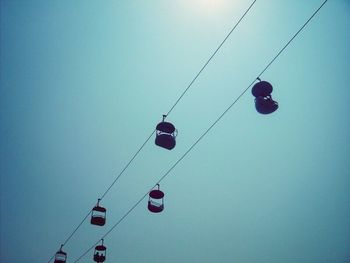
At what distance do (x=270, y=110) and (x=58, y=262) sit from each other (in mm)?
10885

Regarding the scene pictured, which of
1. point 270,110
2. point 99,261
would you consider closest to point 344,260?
point 99,261

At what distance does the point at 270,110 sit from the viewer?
5969mm

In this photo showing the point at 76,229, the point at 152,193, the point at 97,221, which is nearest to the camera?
the point at 152,193

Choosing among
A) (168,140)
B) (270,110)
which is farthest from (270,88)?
(168,140)

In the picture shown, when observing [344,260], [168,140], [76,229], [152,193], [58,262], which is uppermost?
[168,140]

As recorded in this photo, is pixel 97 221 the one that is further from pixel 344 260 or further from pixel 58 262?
pixel 344 260

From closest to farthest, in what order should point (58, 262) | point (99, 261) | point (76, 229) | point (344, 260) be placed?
point (99, 261), point (58, 262), point (76, 229), point (344, 260)

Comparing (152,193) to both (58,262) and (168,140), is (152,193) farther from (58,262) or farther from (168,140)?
(58,262)

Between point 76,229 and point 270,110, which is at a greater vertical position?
point 270,110

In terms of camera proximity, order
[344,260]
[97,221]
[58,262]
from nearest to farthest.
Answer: [97,221]
[58,262]
[344,260]

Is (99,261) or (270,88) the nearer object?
(270,88)

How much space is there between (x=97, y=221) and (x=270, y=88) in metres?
6.61

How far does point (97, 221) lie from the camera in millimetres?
8953

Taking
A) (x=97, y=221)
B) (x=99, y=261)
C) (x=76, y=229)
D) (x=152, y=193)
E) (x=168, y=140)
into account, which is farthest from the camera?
(x=76, y=229)
